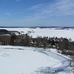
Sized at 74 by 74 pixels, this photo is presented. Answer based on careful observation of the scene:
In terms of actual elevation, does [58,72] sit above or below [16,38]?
below

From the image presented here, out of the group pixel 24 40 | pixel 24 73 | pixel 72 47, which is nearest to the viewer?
pixel 24 73

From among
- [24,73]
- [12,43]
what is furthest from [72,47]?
[24,73]

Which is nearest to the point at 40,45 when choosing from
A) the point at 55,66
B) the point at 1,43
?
the point at 1,43

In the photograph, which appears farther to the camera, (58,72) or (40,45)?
(40,45)

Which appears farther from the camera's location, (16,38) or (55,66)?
(16,38)

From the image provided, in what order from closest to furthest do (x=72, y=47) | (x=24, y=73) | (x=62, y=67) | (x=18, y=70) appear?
(x=24, y=73) < (x=18, y=70) < (x=62, y=67) < (x=72, y=47)

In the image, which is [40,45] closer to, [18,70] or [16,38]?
[16,38]

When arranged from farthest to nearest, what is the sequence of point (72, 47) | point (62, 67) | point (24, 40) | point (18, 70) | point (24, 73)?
point (24, 40)
point (72, 47)
point (62, 67)
point (18, 70)
point (24, 73)

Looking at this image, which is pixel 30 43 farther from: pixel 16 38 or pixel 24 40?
pixel 16 38

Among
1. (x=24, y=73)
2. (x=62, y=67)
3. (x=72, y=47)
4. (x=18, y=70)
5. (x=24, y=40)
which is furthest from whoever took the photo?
(x=24, y=40)
